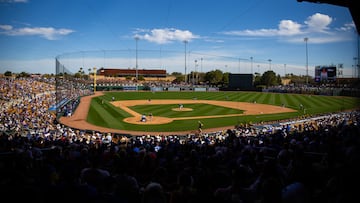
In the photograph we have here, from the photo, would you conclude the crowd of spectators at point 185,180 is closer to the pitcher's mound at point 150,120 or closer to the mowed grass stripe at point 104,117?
the pitcher's mound at point 150,120

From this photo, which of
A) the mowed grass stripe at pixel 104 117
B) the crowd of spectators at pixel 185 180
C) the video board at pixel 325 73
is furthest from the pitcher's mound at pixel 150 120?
the video board at pixel 325 73

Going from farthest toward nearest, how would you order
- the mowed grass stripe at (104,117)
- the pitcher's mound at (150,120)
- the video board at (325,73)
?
the video board at (325,73) < the pitcher's mound at (150,120) < the mowed grass stripe at (104,117)

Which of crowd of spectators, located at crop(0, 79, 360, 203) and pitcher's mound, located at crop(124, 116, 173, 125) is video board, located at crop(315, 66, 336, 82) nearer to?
pitcher's mound, located at crop(124, 116, 173, 125)

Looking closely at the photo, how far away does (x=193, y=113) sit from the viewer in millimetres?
36125

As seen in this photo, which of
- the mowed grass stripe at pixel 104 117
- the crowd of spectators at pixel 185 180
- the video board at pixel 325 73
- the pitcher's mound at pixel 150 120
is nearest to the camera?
the crowd of spectators at pixel 185 180

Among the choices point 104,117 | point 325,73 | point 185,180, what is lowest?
point 104,117

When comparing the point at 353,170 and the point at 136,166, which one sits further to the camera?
the point at 136,166

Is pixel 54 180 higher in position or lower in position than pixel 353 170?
lower

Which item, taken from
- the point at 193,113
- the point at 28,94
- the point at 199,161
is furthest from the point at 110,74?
the point at 199,161

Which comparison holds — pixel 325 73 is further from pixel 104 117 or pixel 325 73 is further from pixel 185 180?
pixel 185 180

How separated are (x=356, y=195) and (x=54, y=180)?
4247mm

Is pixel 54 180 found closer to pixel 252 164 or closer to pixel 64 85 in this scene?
pixel 252 164

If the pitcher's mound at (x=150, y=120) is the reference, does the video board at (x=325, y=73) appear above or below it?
above

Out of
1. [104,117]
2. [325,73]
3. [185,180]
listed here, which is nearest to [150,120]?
[104,117]
